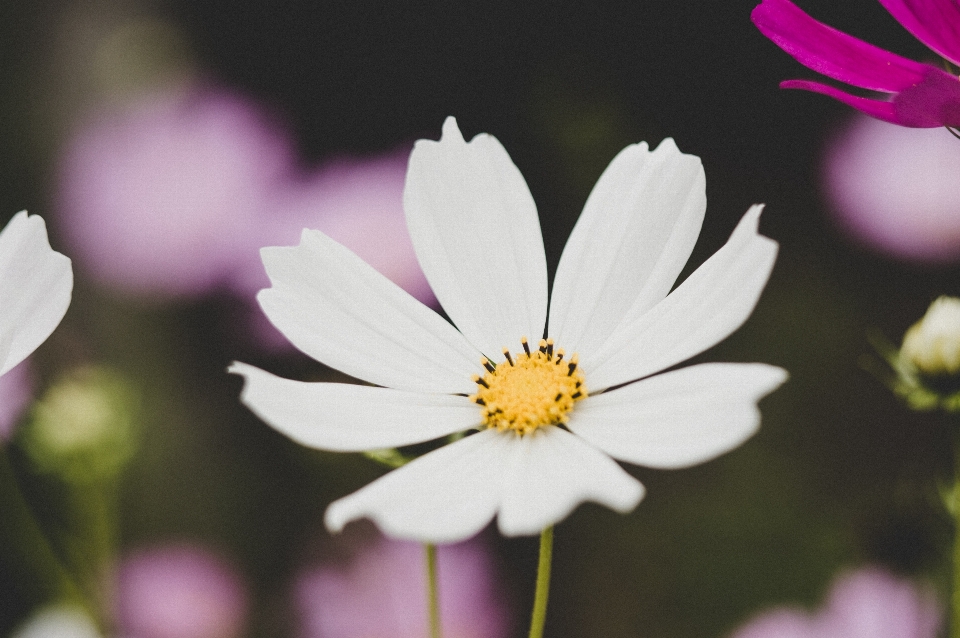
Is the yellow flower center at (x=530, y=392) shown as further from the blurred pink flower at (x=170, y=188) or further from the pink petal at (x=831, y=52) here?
the blurred pink flower at (x=170, y=188)

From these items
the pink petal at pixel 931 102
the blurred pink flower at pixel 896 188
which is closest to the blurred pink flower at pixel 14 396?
the pink petal at pixel 931 102

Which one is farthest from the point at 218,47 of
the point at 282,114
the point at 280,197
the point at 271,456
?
the point at 271,456

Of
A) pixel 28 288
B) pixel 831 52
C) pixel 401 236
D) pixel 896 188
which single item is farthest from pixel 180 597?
pixel 896 188

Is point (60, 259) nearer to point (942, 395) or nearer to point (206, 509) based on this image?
point (942, 395)

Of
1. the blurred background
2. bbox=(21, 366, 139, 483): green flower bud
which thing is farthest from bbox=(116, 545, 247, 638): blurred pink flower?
bbox=(21, 366, 139, 483): green flower bud

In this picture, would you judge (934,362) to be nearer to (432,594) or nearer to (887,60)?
(887,60)
